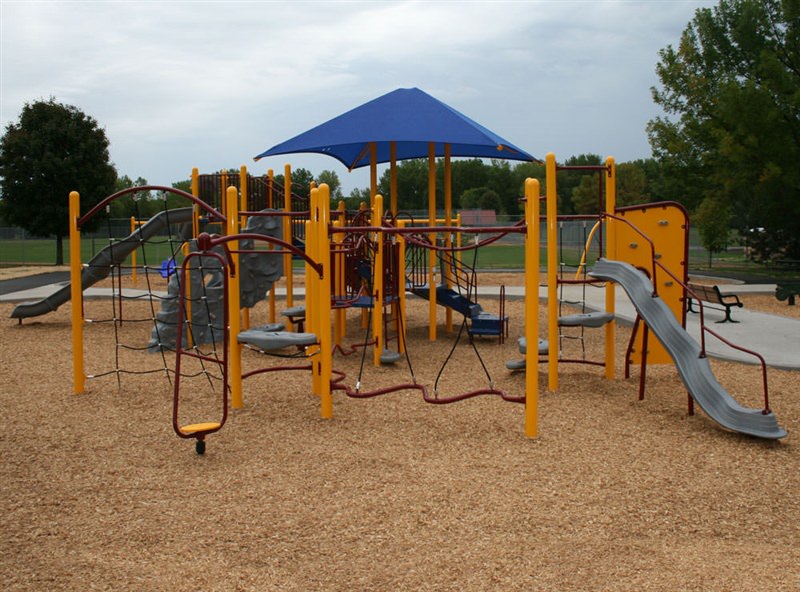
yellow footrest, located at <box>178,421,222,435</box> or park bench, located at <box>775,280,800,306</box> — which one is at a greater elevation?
park bench, located at <box>775,280,800,306</box>

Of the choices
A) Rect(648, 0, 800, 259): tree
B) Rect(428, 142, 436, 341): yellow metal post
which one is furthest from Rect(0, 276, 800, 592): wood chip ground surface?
Rect(648, 0, 800, 259): tree

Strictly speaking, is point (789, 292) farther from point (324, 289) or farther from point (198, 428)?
point (198, 428)

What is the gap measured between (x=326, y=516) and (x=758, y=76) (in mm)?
25462

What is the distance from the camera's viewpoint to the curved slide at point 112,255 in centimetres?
1099

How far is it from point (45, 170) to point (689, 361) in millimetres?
27776

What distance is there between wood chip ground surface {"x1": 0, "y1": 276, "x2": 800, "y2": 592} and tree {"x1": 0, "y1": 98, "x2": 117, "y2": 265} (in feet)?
76.0

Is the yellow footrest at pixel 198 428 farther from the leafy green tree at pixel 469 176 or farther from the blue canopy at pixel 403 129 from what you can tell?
the leafy green tree at pixel 469 176

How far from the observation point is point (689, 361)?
6.41m

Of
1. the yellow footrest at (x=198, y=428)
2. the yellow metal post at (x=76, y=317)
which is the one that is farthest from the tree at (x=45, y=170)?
the yellow footrest at (x=198, y=428)

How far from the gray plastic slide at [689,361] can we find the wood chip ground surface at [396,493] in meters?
0.16

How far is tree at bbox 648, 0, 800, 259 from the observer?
21.3 metres

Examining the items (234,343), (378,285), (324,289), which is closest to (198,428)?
(234,343)

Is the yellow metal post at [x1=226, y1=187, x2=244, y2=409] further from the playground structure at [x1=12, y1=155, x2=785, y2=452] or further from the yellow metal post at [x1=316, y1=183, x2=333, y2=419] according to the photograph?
the yellow metal post at [x1=316, y1=183, x2=333, y2=419]

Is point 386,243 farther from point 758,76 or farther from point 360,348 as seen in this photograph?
point 758,76
